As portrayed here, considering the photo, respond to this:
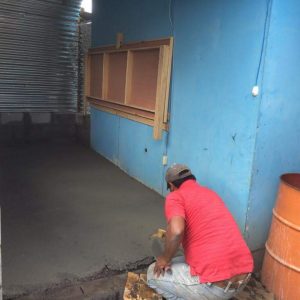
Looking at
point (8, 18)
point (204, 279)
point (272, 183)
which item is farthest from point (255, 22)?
point (8, 18)

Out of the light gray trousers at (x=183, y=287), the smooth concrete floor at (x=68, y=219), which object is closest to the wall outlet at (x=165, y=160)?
the smooth concrete floor at (x=68, y=219)

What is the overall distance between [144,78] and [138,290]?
2.98 metres

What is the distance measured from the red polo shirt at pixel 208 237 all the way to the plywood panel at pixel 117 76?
331 cm

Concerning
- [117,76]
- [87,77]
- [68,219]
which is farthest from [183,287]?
[87,77]

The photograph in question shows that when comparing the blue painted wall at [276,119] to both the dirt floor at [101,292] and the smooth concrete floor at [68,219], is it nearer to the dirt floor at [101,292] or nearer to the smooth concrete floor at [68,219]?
the dirt floor at [101,292]

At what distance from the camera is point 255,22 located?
8.84ft

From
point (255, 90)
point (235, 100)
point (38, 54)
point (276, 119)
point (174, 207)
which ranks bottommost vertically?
point (174, 207)

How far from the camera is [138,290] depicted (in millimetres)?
2396

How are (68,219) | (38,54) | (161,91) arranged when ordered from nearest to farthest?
(68,219), (161,91), (38,54)

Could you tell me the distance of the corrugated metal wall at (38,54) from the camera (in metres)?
6.36

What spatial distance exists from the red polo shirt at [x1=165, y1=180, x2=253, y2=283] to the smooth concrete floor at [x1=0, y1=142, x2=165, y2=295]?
859 millimetres

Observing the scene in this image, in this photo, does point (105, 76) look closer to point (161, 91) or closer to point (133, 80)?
point (133, 80)

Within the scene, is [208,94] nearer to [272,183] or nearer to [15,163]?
[272,183]

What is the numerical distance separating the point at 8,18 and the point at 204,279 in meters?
6.16
